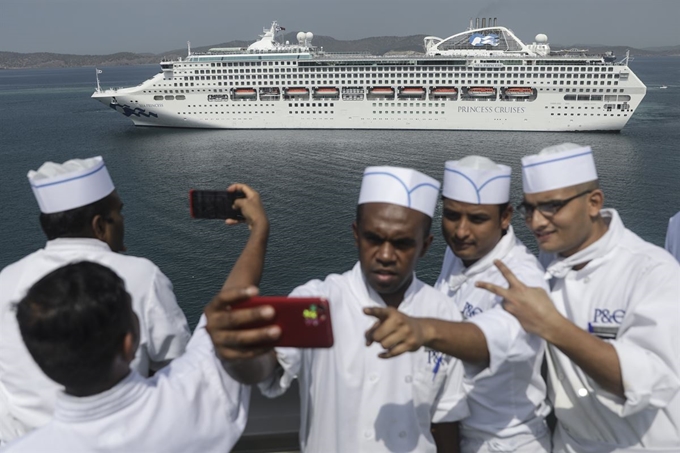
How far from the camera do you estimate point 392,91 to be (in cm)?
3375

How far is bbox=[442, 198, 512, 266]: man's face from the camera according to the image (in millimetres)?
1999

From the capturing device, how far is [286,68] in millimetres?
34594

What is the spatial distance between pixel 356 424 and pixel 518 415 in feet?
1.92

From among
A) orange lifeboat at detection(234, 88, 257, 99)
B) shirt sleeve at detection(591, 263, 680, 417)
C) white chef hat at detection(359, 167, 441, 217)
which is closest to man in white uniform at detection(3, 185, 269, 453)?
white chef hat at detection(359, 167, 441, 217)

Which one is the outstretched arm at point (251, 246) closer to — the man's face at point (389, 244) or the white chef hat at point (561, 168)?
the man's face at point (389, 244)

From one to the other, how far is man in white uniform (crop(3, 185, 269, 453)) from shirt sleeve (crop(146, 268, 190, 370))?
16.0 inches

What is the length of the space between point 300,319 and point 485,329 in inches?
21.8

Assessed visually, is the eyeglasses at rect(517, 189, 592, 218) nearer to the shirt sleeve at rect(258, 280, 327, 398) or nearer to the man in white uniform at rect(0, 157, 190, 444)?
the shirt sleeve at rect(258, 280, 327, 398)

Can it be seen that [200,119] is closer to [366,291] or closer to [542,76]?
[542,76]

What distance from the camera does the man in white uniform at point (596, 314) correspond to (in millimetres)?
1407

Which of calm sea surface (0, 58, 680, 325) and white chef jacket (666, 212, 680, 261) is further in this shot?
calm sea surface (0, 58, 680, 325)

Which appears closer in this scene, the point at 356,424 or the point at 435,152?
the point at 356,424

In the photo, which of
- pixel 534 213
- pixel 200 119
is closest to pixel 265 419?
pixel 534 213

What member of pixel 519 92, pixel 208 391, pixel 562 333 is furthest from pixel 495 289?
pixel 519 92
